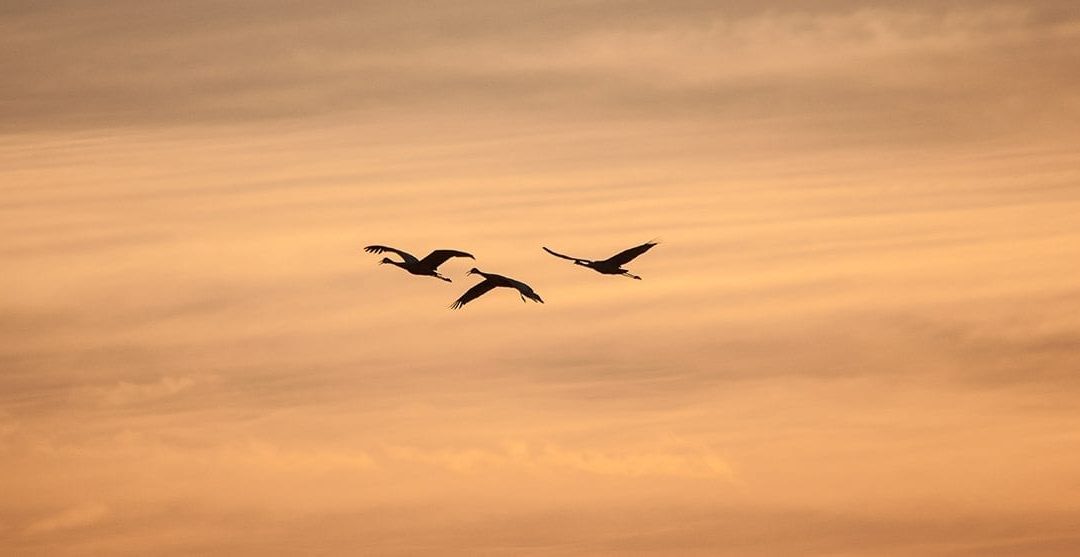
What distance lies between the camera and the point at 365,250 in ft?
533

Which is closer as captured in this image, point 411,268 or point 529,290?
point 529,290

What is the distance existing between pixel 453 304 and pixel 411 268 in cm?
320

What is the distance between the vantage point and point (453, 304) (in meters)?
168

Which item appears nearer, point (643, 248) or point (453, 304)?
point (643, 248)

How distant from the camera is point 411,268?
167 meters

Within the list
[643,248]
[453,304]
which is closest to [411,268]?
[453,304]

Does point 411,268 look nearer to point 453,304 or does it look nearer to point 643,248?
point 453,304

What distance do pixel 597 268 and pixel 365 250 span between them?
13.2 meters

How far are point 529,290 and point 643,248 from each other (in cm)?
659

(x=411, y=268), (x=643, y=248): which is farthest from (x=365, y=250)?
(x=643, y=248)

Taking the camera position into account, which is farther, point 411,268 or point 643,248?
point 411,268

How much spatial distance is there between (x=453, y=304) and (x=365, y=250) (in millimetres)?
7650

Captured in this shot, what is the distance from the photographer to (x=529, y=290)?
515 feet

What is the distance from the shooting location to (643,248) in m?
157
